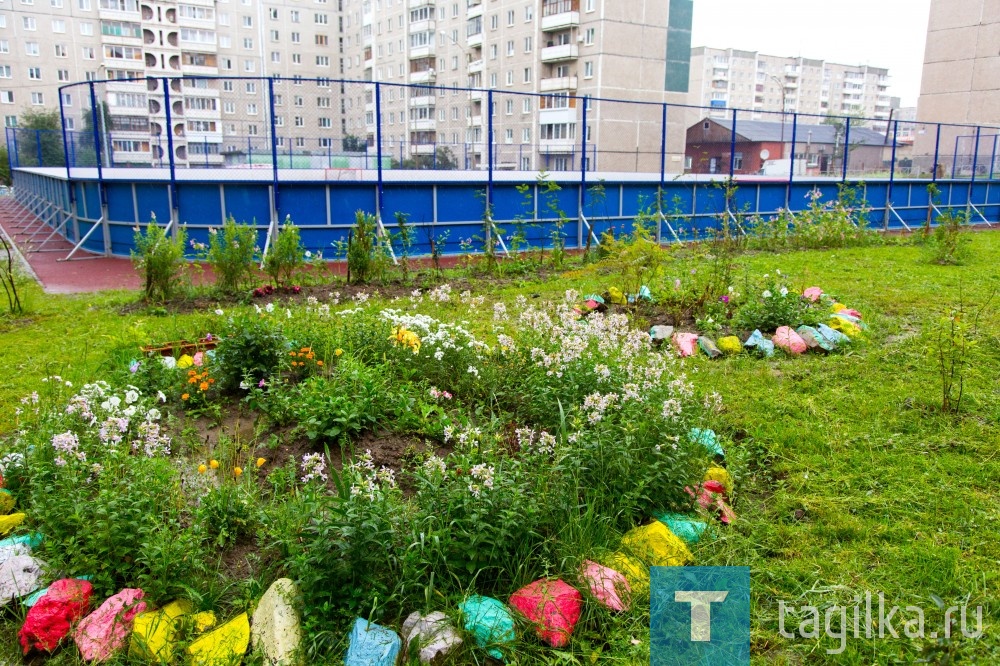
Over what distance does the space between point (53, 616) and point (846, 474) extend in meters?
3.87

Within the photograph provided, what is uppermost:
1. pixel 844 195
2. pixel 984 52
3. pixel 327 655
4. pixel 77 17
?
pixel 77 17

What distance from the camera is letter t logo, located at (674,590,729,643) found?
2.82 meters

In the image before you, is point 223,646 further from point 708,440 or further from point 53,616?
point 708,440

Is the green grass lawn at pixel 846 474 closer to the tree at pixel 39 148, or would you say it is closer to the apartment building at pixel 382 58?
the apartment building at pixel 382 58

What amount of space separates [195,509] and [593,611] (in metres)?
1.83

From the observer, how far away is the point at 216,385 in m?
4.84

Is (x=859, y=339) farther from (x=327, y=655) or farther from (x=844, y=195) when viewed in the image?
(x=844, y=195)

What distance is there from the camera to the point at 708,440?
4.29 m

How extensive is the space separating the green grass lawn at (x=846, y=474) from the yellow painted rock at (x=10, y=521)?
505 millimetres

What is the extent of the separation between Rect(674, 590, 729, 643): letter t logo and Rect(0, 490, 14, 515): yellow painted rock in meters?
3.17

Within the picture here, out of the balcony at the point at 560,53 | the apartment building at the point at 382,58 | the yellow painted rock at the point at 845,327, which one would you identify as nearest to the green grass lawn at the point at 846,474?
the yellow painted rock at the point at 845,327

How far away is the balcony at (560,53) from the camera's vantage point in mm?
51750

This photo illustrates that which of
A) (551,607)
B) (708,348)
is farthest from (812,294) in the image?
(551,607)

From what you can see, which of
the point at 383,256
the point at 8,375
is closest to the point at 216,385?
the point at 8,375
